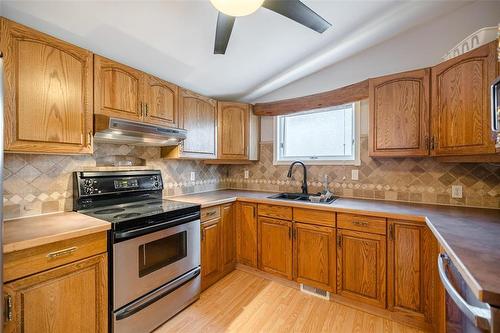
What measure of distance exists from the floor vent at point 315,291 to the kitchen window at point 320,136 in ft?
4.48

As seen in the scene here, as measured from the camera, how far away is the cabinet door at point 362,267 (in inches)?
72.3

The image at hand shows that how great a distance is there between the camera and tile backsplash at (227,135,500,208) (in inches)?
75.4

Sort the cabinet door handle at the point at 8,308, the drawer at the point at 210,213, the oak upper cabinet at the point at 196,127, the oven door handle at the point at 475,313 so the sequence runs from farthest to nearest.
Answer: the oak upper cabinet at the point at 196,127, the drawer at the point at 210,213, the cabinet door handle at the point at 8,308, the oven door handle at the point at 475,313

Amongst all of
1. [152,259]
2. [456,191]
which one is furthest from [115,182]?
[456,191]

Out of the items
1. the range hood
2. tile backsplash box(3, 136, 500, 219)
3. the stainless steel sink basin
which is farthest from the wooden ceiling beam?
the range hood

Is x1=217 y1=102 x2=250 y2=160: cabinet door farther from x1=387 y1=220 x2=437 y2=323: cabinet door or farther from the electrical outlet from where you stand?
the electrical outlet

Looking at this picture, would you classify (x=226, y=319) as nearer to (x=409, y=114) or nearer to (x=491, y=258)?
(x=491, y=258)

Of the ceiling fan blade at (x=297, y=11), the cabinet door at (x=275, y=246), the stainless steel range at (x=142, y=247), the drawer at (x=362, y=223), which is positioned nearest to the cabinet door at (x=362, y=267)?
the drawer at (x=362, y=223)

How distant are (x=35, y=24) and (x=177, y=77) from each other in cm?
107

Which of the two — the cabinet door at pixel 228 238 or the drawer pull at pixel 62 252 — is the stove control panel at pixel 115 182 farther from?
the cabinet door at pixel 228 238

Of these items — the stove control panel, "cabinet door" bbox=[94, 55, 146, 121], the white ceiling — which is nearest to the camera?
the white ceiling

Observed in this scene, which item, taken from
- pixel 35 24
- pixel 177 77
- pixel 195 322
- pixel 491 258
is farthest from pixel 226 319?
pixel 35 24

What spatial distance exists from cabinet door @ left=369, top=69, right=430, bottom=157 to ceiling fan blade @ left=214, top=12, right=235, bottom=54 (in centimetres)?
144

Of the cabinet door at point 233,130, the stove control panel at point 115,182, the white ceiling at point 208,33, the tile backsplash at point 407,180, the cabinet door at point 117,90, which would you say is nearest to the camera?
the white ceiling at point 208,33
